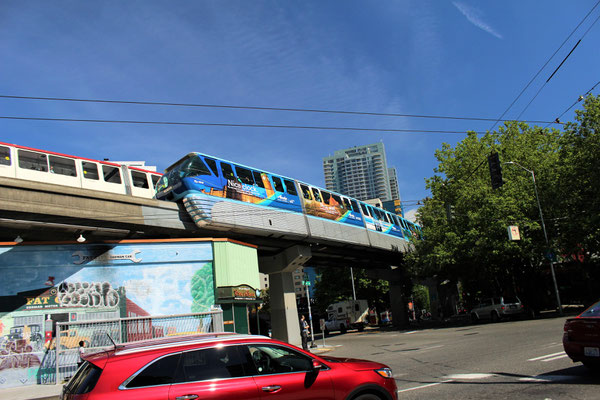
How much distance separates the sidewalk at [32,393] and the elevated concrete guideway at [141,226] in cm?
596

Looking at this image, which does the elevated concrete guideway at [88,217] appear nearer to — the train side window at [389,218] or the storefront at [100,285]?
the storefront at [100,285]

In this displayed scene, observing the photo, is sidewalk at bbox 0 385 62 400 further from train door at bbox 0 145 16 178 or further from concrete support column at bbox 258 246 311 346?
concrete support column at bbox 258 246 311 346

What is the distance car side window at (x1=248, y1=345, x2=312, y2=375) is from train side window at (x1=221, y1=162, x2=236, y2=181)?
16.6 meters

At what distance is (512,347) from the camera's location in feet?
42.2

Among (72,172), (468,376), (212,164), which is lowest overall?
(468,376)

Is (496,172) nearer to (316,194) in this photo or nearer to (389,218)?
(316,194)

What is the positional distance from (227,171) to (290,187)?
501 centimetres

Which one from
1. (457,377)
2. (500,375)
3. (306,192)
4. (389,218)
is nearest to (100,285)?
(306,192)

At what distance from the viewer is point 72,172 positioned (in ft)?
70.8

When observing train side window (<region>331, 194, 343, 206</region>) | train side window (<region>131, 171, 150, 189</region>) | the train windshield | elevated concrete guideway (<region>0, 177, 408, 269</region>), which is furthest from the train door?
train side window (<region>331, 194, 343, 206</region>)

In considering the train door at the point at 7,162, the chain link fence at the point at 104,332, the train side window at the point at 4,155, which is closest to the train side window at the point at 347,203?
the chain link fence at the point at 104,332

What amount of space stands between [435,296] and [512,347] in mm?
48870

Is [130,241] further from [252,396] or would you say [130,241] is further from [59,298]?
[252,396]

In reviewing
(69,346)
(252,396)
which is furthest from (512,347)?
(69,346)
